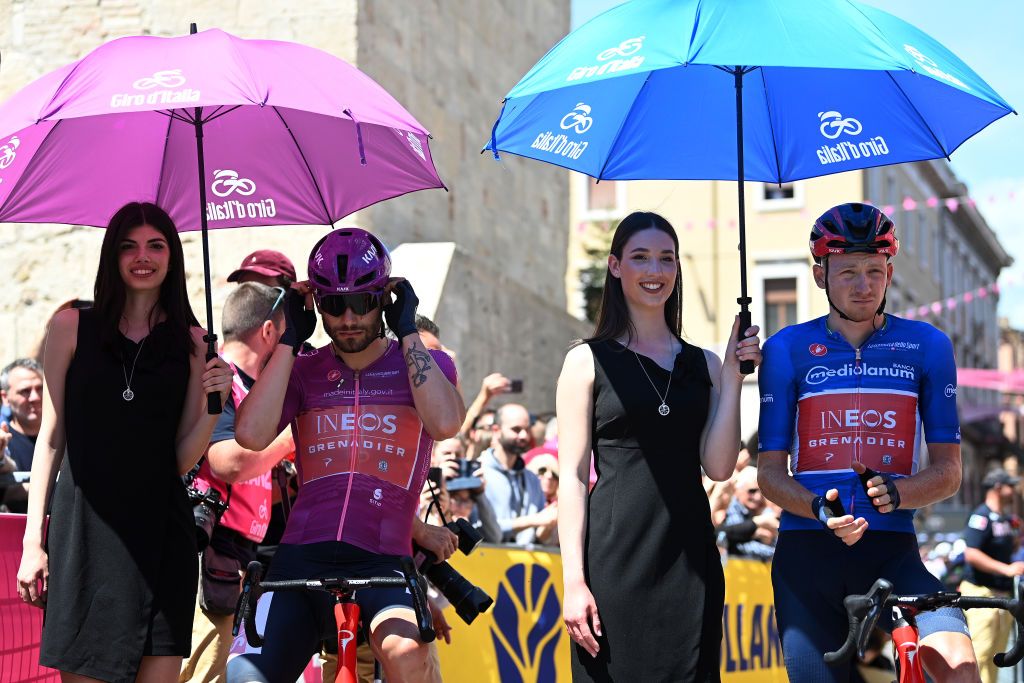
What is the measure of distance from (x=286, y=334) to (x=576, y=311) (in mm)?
35839

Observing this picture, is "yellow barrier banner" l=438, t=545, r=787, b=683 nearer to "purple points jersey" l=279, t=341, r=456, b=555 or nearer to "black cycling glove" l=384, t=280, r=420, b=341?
"purple points jersey" l=279, t=341, r=456, b=555

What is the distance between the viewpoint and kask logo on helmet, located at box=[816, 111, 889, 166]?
5.72 m

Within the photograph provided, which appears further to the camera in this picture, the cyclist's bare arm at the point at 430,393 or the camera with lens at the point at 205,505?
the camera with lens at the point at 205,505

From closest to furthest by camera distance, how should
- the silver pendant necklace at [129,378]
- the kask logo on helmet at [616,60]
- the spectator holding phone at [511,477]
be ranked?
the kask logo on helmet at [616,60]
the silver pendant necklace at [129,378]
the spectator holding phone at [511,477]

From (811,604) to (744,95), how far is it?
7.61ft

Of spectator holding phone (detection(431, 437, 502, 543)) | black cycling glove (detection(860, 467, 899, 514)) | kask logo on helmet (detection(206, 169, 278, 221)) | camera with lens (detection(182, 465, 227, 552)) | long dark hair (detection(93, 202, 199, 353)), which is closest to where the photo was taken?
→ black cycling glove (detection(860, 467, 899, 514))

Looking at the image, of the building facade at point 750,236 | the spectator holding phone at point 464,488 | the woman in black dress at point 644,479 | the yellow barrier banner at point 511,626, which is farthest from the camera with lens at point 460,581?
the building facade at point 750,236

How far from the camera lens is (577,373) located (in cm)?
507

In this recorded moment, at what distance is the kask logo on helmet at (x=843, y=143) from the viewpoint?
18.8ft

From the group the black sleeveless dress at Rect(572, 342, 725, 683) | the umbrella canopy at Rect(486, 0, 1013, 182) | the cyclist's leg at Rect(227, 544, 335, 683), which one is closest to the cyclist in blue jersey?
the black sleeveless dress at Rect(572, 342, 725, 683)

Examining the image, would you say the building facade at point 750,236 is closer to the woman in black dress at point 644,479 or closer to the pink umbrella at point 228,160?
the pink umbrella at point 228,160

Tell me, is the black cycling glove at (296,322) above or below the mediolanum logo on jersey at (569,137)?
below

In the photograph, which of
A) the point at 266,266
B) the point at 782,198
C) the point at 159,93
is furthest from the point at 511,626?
the point at 782,198

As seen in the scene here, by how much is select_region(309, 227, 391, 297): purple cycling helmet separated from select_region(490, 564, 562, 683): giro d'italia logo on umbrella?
12.4ft
